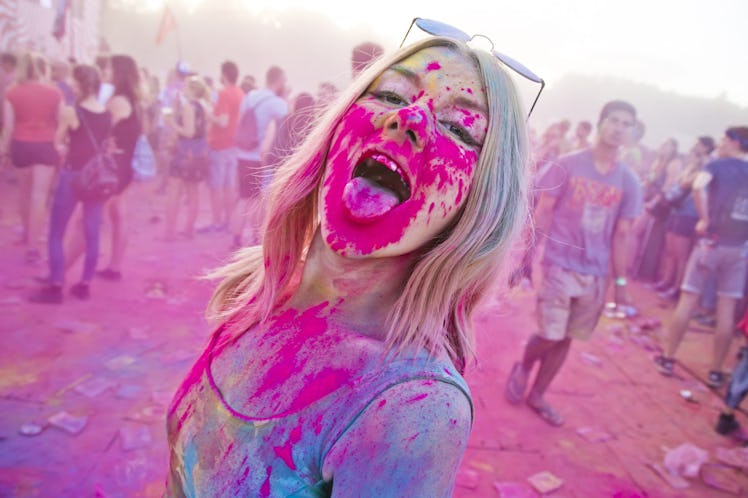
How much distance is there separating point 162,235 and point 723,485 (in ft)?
22.2

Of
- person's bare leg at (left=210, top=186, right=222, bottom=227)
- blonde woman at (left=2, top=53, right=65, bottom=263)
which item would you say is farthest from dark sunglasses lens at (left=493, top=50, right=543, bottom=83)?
person's bare leg at (left=210, top=186, right=222, bottom=227)

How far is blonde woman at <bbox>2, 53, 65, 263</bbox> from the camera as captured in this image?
533 cm

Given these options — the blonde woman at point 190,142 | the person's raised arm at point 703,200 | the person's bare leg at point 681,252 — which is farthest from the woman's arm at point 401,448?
the person's bare leg at point 681,252

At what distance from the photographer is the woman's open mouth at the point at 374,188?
1.03 meters

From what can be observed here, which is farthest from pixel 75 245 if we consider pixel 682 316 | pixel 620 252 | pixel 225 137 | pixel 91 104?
pixel 682 316

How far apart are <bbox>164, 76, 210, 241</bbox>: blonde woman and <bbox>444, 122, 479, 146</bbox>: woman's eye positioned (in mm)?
5996

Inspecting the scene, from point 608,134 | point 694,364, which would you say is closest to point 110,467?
point 608,134

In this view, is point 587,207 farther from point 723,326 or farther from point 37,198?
point 37,198

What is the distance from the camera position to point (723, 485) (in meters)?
3.71

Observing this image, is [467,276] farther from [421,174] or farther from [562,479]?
[562,479]

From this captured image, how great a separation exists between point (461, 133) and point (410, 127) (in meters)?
0.15

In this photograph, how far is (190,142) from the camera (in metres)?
6.57

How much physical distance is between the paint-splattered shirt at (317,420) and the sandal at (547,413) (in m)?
3.49

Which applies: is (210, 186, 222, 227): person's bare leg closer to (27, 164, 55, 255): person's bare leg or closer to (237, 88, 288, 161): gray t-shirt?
(237, 88, 288, 161): gray t-shirt
